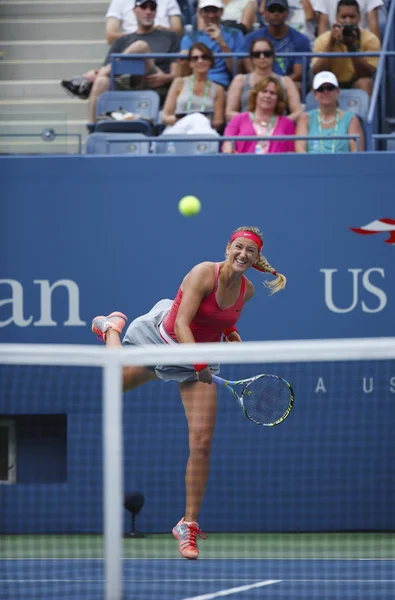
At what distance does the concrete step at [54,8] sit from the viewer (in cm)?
1128

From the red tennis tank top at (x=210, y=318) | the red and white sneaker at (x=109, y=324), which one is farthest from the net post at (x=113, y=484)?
the red and white sneaker at (x=109, y=324)

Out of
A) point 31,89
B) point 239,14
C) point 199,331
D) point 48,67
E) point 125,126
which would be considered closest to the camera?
point 199,331

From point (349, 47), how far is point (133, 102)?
1.76 metres

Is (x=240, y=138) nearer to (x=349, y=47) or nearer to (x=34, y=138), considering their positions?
(x=34, y=138)

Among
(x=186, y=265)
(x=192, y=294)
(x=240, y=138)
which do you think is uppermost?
(x=240, y=138)

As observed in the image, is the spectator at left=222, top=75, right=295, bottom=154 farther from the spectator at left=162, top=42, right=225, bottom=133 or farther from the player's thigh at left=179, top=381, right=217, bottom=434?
the player's thigh at left=179, top=381, right=217, bottom=434

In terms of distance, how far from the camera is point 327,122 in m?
8.76

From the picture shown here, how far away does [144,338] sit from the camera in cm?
659

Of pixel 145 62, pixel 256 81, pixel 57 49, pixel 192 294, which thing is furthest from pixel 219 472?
pixel 57 49

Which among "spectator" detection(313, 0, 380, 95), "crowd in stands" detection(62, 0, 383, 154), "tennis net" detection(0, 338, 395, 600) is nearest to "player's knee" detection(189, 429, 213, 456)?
"tennis net" detection(0, 338, 395, 600)

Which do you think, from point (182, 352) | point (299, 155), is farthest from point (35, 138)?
point (182, 352)

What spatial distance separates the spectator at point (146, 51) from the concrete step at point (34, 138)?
3.03 ft

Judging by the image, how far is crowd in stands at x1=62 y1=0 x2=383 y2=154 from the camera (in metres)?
8.76

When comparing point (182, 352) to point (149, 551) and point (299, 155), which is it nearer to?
point (149, 551)
